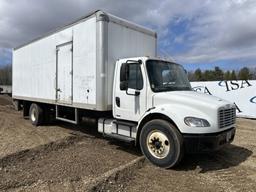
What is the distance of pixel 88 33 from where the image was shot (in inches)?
308

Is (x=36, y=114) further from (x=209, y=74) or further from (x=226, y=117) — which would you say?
(x=209, y=74)

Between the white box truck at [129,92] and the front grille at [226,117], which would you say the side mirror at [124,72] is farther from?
the front grille at [226,117]

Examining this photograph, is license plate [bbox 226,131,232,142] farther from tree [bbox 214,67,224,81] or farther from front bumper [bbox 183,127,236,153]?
tree [bbox 214,67,224,81]

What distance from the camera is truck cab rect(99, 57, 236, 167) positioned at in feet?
18.9

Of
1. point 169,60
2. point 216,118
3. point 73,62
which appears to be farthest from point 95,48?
point 216,118

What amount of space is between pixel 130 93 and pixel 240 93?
11693 millimetres

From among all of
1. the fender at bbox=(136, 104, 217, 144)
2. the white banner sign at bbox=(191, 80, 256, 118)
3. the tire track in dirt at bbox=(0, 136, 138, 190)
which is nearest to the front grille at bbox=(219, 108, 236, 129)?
the fender at bbox=(136, 104, 217, 144)

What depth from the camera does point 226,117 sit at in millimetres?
6184

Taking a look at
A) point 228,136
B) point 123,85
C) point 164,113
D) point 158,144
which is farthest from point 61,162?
point 228,136

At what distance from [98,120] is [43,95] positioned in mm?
3628

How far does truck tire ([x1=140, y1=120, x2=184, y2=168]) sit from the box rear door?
3.38 metres

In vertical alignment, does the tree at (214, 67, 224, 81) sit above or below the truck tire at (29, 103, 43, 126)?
above

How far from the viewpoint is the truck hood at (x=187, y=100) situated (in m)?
5.86

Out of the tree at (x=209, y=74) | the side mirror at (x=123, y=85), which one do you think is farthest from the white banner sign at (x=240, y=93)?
the tree at (x=209, y=74)
